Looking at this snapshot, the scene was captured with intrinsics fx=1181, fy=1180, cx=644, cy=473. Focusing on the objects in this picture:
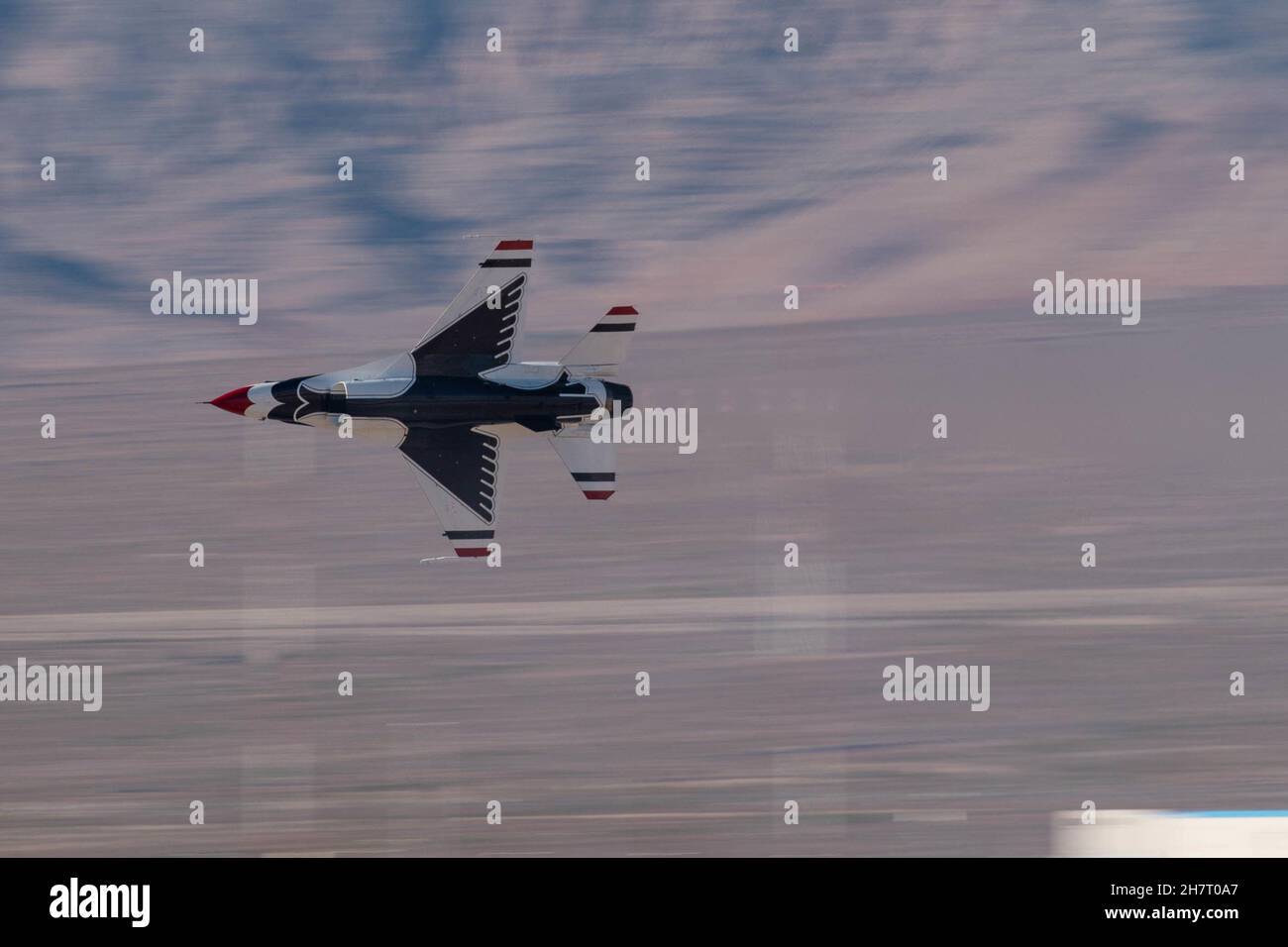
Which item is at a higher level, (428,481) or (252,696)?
(428,481)

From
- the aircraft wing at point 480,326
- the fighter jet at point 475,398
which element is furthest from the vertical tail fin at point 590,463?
the aircraft wing at point 480,326

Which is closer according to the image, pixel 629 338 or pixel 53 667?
pixel 629 338

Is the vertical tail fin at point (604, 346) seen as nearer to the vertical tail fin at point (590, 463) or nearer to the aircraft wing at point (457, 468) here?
the vertical tail fin at point (590, 463)

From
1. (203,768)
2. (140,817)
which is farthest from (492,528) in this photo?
(140,817)

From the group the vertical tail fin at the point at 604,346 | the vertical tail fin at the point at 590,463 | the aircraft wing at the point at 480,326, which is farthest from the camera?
the vertical tail fin at the point at 590,463

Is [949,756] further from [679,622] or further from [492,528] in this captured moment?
[492,528]

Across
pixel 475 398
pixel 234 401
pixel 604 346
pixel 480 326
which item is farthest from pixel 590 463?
pixel 234 401

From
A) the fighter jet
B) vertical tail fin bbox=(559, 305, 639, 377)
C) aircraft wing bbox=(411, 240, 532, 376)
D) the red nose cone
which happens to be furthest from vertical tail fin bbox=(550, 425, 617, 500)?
the red nose cone
